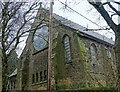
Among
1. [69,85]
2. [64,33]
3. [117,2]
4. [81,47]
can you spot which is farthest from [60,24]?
[117,2]

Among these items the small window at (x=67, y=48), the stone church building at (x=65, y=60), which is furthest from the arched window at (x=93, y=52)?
the small window at (x=67, y=48)

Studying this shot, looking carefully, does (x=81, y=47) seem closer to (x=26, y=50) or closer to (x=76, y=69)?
(x=76, y=69)

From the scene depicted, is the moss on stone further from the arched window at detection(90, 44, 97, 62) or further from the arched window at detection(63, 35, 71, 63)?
the arched window at detection(90, 44, 97, 62)

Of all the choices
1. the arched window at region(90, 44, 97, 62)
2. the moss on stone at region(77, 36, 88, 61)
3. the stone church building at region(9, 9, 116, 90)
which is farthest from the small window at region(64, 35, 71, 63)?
the arched window at region(90, 44, 97, 62)

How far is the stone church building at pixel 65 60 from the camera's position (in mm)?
28984

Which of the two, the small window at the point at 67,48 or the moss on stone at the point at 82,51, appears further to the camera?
the small window at the point at 67,48

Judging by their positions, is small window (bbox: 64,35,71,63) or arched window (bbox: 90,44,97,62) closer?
small window (bbox: 64,35,71,63)

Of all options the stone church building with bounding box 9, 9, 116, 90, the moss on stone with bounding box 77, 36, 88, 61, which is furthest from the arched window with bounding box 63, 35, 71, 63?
the moss on stone with bounding box 77, 36, 88, 61

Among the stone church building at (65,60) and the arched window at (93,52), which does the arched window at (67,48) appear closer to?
the stone church building at (65,60)

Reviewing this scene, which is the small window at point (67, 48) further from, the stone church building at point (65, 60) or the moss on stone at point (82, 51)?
the moss on stone at point (82, 51)

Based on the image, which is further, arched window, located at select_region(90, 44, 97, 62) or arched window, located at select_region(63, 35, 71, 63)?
arched window, located at select_region(90, 44, 97, 62)

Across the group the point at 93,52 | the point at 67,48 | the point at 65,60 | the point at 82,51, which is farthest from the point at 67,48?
the point at 93,52

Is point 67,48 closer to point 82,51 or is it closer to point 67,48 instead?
point 67,48

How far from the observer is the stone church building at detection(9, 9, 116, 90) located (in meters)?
29.0
